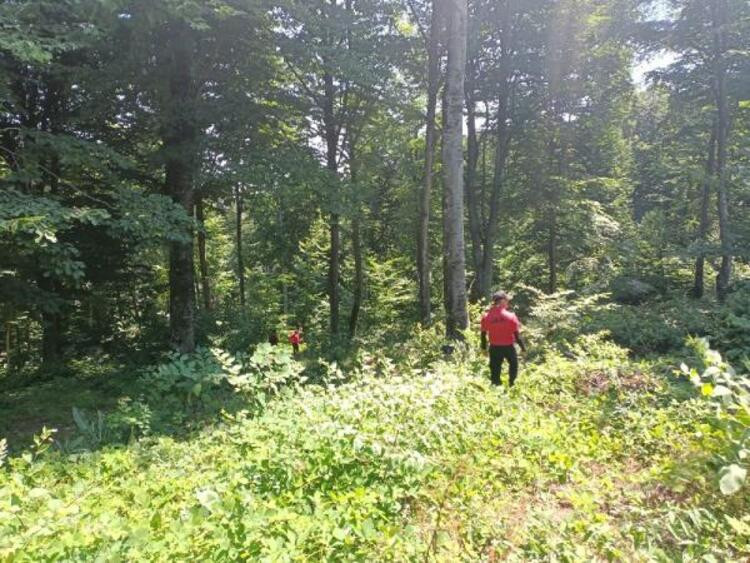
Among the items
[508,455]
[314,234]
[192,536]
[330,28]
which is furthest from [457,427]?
[314,234]

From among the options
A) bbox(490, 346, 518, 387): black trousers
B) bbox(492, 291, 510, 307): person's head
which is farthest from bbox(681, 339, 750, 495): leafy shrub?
bbox(492, 291, 510, 307): person's head

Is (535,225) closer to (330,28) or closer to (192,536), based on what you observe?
(330,28)

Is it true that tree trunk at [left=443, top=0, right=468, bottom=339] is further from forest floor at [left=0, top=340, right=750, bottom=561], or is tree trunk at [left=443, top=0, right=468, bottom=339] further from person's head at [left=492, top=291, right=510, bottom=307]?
forest floor at [left=0, top=340, right=750, bottom=561]

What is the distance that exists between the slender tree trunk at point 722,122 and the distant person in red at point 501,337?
10552mm

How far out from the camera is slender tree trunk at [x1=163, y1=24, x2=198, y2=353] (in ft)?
39.2

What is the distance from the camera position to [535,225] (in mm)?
20703

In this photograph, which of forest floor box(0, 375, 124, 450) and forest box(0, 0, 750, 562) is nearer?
forest box(0, 0, 750, 562)

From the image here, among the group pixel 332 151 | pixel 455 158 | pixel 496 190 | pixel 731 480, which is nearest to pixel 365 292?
pixel 496 190

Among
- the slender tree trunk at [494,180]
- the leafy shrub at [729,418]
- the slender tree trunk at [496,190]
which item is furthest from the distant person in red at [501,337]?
the slender tree trunk at [496,190]

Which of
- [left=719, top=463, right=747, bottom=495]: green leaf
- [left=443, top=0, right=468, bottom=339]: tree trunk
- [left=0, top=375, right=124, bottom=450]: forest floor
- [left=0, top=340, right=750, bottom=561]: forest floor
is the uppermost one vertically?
[left=443, top=0, right=468, bottom=339]: tree trunk

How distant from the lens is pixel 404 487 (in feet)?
13.5

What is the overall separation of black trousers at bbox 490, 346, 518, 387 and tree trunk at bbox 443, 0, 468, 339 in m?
2.59

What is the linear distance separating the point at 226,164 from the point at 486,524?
36.1ft

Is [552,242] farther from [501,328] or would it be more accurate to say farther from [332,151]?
[501,328]
